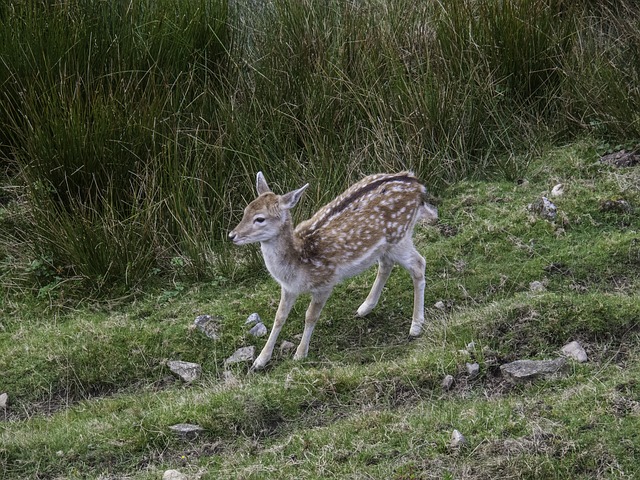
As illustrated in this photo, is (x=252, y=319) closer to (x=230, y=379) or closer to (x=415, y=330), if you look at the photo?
(x=230, y=379)

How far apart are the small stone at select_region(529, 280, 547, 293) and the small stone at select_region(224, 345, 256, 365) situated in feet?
5.90

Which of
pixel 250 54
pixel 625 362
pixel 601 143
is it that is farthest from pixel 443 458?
pixel 250 54

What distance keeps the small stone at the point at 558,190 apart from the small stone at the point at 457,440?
10.2ft

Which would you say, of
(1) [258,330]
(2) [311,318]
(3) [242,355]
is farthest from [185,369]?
(2) [311,318]

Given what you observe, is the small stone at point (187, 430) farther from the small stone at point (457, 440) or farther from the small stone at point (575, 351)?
the small stone at point (575, 351)

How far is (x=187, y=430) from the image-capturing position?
513cm

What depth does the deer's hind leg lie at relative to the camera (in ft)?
21.0

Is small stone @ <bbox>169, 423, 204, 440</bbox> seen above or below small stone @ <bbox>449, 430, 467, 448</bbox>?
below

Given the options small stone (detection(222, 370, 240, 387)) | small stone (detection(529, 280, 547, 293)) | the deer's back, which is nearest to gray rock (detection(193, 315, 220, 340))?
small stone (detection(222, 370, 240, 387))

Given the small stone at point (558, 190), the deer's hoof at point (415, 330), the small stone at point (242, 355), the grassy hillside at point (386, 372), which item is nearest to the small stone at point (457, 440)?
the grassy hillside at point (386, 372)

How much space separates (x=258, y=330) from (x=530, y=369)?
5.98 feet

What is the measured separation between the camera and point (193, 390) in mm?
5734

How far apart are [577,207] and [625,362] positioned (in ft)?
6.61

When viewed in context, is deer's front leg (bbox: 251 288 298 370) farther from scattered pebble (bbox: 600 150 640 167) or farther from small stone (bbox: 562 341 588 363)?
scattered pebble (bbox: 600 150 640 167)
